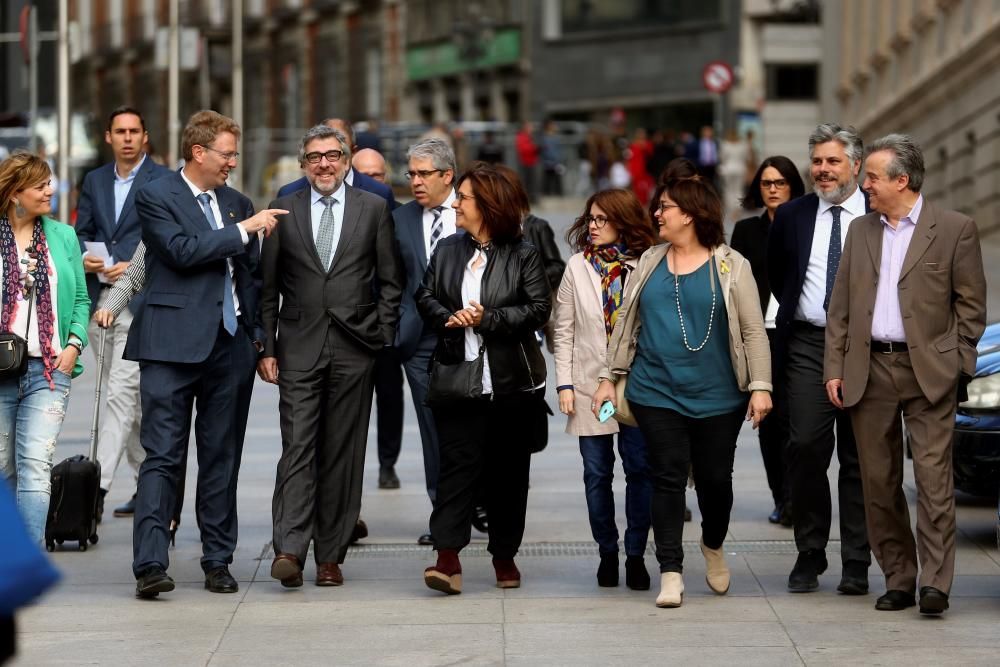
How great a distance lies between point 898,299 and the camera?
294 inches

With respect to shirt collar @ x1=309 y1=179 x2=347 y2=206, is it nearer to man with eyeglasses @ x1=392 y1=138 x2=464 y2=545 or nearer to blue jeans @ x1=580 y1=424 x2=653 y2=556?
man with eyeglasses @ x1=392 y1=138 x2=464 y2=545

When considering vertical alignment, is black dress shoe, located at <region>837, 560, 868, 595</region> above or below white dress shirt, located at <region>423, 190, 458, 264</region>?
below

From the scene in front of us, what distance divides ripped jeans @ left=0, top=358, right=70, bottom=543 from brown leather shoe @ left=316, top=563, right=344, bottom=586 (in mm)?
1155

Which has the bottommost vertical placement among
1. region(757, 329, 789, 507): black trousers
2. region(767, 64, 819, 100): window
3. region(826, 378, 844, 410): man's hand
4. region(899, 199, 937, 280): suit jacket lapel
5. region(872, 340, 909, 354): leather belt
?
region(757, 329, 789, 507): black trousers

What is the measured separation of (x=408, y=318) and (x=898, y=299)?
2648 millimetres

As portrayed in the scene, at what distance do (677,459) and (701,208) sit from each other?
3.27 feet

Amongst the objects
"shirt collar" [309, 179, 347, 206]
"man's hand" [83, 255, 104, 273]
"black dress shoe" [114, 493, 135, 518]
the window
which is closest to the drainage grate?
"black dress shoe" [114, 493, 135, 518]

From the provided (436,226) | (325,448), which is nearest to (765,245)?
(436,226)

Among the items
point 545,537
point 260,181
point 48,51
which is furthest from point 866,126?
A: point 545,537

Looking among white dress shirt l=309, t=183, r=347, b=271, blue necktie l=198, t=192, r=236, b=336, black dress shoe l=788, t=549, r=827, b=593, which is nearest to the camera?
black dress shoe l=788, t=549, r=827, b=593

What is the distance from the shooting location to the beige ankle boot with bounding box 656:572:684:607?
7.59 meters

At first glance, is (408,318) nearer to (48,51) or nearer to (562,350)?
(562,350)

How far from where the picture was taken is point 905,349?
7.50 m

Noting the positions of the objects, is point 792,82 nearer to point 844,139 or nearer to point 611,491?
point 844,139
